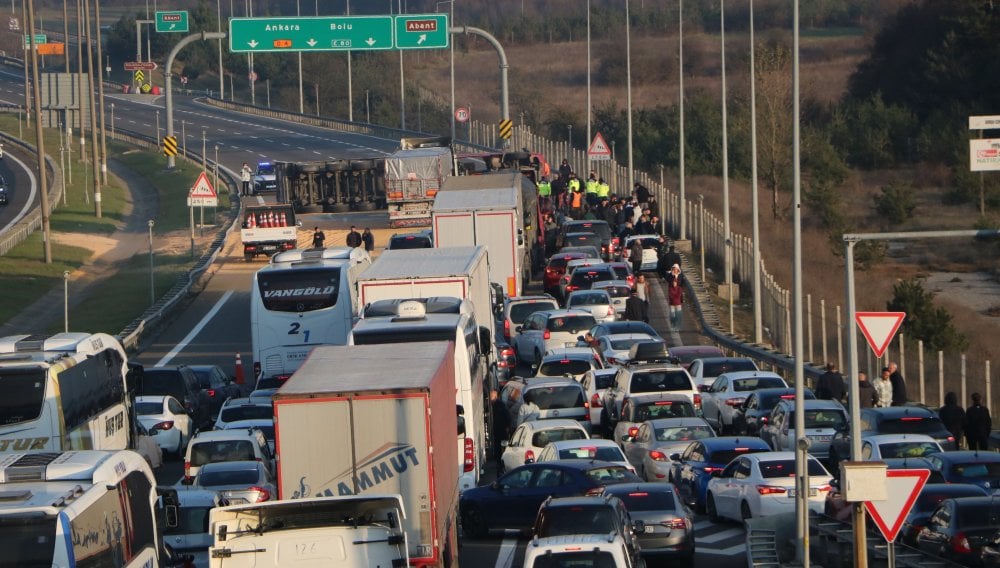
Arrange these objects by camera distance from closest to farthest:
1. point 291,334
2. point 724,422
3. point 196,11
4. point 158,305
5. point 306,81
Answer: point 724,422
point 291,334
point 158,305
point 306,81
point 196,11

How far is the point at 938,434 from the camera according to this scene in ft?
84.1

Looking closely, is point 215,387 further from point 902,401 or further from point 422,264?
point 902,401

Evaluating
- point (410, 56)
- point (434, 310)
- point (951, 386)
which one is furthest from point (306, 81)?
point (434, 310)

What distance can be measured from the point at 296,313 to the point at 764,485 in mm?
15048

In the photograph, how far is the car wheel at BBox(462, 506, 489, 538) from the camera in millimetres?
23469

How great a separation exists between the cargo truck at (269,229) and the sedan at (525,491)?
37.3m

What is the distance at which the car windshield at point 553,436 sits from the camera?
27.2 m

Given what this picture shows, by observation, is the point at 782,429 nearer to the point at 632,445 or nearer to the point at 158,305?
the point at 632,445

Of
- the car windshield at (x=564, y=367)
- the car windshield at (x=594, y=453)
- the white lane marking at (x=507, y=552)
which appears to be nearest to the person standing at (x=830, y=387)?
the car windshield at (x=564, y=367)

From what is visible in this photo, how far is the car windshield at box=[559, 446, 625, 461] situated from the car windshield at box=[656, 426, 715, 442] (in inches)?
89.1

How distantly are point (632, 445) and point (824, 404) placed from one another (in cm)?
348

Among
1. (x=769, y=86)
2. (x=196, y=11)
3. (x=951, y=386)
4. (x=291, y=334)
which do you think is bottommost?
(x=951, y=386)

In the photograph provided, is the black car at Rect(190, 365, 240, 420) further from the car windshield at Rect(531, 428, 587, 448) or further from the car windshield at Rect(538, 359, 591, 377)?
the car windshield at Rect(531, 428, 587, 448)

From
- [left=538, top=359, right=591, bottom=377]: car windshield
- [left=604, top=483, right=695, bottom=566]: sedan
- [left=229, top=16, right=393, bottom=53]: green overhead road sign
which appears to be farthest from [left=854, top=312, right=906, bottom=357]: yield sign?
[left=229, top=16, right=393, bottom=53]: green overhead road sign
